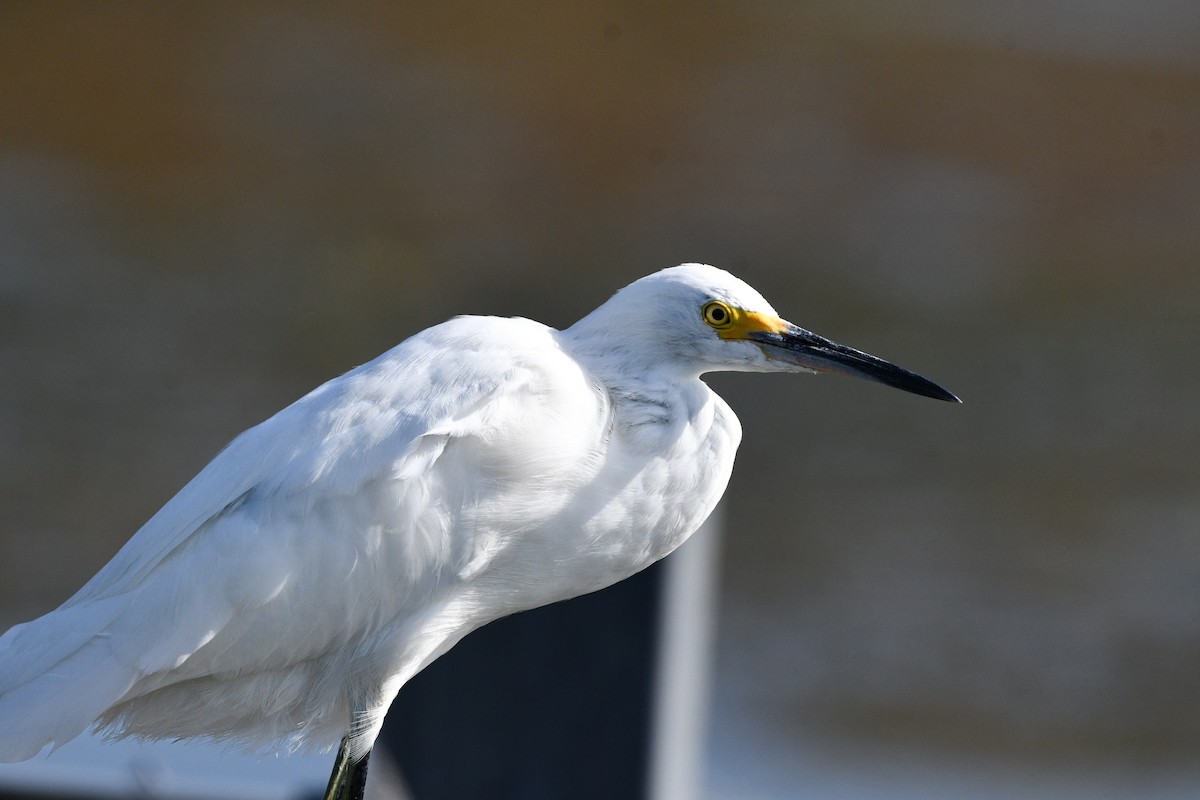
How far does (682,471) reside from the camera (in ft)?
8.42

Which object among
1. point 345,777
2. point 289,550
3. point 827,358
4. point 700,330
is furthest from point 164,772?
point 827,358

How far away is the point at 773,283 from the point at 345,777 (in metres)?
5.31

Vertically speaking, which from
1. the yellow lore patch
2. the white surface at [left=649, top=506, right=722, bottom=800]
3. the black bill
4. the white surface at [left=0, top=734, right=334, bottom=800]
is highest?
the yellow lore patch

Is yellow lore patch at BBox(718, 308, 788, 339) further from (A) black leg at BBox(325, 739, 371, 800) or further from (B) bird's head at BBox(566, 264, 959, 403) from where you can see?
(A) black leg at BBox(325, 739, 371, 800)

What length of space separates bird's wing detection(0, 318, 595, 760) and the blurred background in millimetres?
2997

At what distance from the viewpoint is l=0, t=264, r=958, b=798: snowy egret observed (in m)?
2.40

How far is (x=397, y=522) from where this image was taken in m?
2.46

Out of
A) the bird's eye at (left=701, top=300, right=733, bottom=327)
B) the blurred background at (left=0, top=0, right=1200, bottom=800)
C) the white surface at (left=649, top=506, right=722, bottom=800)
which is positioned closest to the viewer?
the bird's eye at (left=701, top=300, right=733, bottom=327)

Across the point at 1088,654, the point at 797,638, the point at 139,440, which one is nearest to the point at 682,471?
the point at 797,638

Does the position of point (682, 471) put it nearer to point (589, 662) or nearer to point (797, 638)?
point (589, 662)

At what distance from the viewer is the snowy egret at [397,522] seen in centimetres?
240

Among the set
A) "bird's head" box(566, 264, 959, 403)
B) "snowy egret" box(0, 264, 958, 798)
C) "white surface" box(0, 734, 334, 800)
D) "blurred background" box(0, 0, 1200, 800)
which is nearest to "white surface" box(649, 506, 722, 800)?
"snowy egret" box(0, 264, 958, 798)

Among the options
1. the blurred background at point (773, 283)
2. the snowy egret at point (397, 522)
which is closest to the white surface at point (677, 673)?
the snowy egret at point (397, 522)

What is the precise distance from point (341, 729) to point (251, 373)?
14.7 ft
